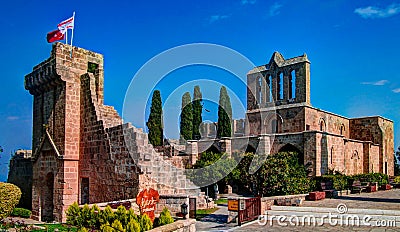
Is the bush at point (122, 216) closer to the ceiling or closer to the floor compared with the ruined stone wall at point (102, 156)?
closer to the floor

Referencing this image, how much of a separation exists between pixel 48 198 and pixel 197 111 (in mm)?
25468

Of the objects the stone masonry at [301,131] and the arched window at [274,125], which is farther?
the arched window at [274,125]

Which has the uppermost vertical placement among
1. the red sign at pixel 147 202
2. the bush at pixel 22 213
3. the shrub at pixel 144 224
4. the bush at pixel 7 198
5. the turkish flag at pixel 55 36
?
the turkish flag at pixel 55 36

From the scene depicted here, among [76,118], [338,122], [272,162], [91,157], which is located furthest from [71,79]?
[338,122]

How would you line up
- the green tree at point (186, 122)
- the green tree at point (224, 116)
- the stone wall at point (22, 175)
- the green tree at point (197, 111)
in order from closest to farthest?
the stone wall at point (22, 175), the green tree at point (224, 116), the green tree at point (186, 122), the green tree at point (197, 111)

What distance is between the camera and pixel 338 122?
39.5m

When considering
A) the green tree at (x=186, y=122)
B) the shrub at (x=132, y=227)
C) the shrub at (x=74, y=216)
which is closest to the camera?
the shrub at (x=132, y=227)

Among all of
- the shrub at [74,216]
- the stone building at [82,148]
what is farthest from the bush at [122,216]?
the stone building at [82,148]

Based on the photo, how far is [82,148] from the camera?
18.6m

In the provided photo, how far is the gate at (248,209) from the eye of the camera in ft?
42.4

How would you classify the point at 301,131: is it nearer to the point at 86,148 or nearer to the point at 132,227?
the point at 86,148

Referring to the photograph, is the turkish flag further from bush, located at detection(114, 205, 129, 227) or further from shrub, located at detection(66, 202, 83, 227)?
bush, located at detection(114, 205, 129, 227)

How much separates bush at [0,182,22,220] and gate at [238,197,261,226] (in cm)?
1001

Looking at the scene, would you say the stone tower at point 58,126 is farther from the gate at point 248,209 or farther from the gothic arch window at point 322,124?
the gothic arch window at point 322,124
